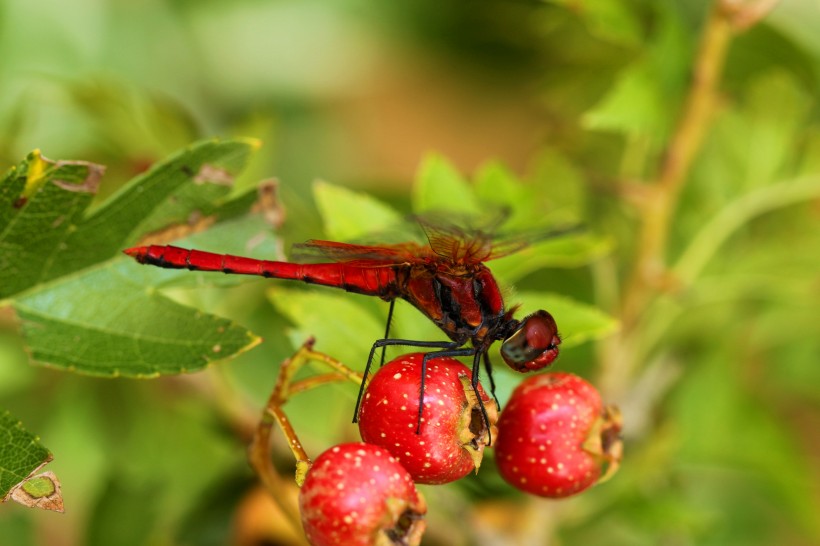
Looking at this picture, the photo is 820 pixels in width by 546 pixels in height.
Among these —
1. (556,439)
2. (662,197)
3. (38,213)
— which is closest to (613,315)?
(662,197)

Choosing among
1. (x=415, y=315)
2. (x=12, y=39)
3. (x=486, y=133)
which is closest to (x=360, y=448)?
(x=415, y=315)

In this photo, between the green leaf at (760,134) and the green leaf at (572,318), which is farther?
the green leaf at (760,134)

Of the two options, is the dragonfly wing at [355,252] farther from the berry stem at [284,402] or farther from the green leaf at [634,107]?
the green leaf at [634,107]

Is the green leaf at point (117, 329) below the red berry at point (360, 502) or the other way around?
the other way around

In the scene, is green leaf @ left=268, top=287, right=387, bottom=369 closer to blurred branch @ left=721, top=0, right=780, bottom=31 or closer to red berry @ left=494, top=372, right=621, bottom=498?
red berry @ left=494, top=372, right=621, bottom=498

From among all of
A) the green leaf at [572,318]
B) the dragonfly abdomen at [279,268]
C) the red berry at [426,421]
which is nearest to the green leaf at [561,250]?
the green leaf at [572,318]

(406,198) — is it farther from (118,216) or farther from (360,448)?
(360,448)

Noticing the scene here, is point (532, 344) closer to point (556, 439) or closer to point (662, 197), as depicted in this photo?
point (556, 439)

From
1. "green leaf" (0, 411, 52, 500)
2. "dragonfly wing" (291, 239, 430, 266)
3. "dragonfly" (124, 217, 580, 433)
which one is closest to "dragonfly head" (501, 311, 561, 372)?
"dragonfly" (124, 217, 580, 433)
